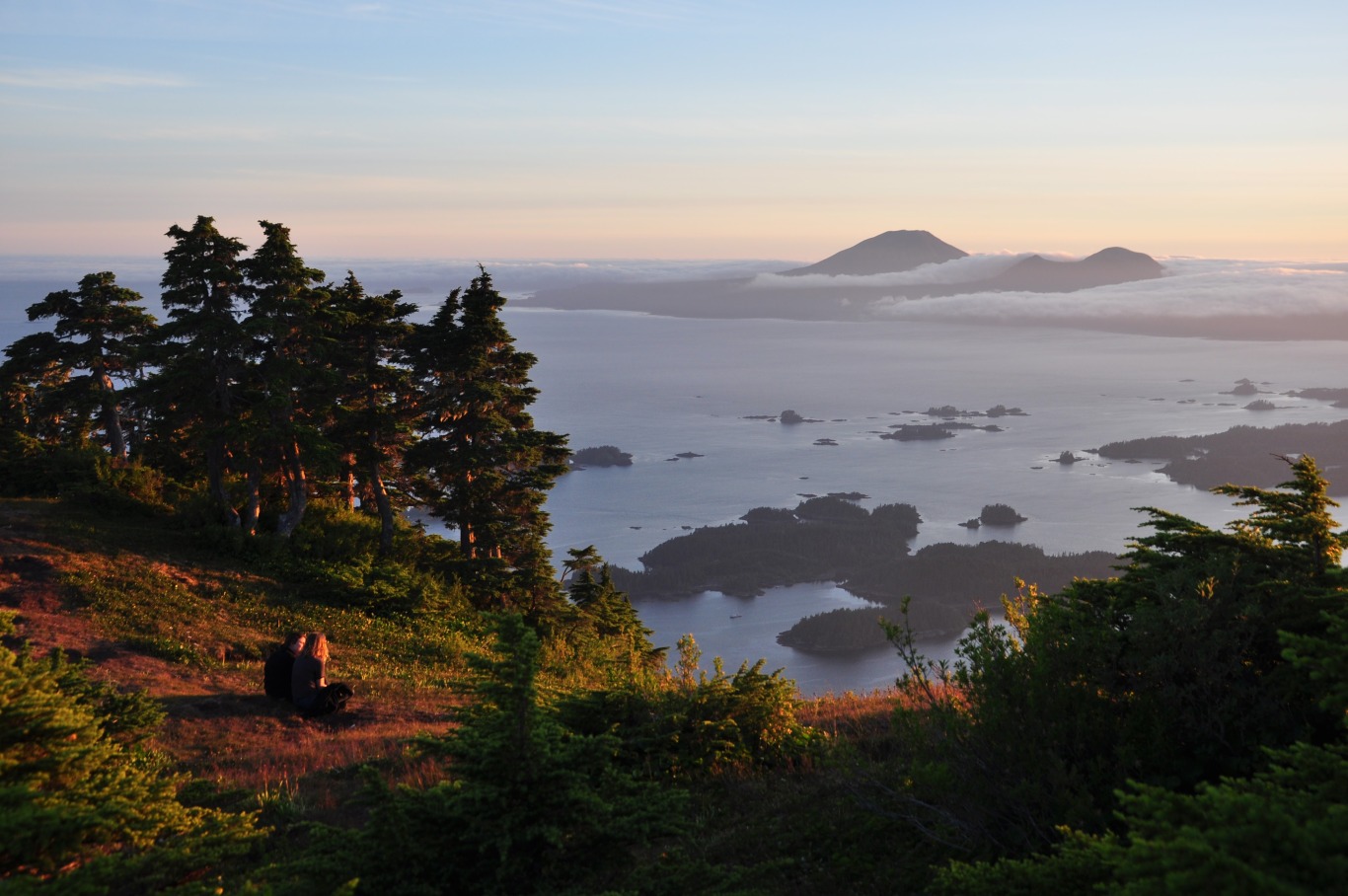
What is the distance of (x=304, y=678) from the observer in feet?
45.8

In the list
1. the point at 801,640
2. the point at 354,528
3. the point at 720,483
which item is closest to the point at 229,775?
the point at 354,528

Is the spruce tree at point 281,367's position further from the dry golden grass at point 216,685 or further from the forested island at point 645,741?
the dry golden grass at point 216,685

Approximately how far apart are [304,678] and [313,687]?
0.68 ft

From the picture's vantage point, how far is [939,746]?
7.44 metres

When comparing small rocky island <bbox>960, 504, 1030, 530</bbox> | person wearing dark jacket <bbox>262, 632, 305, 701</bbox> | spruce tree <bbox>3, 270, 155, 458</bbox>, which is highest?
spruce tree <bbox>3, 270, 155, 458</bbox>

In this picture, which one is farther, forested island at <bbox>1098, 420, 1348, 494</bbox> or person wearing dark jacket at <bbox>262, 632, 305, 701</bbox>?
forested island at <bbox>1098, 420, 1348, 494</bbox>

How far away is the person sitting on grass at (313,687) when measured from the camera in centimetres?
1376

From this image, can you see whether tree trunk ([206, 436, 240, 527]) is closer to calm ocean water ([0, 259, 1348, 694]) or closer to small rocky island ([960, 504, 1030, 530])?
calm ocean water ([0, 259, 1348, 694])

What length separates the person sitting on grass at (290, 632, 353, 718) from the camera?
13758 millimetres

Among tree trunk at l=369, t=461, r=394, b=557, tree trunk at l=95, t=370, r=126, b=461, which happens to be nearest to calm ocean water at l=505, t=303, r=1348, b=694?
tree trunk at l=369, t=461, r=394, b=557

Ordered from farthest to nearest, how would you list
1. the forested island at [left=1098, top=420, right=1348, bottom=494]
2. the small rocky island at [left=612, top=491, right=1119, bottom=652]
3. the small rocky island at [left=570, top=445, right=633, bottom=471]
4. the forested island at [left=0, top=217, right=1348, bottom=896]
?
1. the small rocky island at [left=570, top=445, right=633, bottom=471]
2. the forested island at [left=1098, top=420, right=1348, bottom=494]
3. the small rocky island at [left=612, top=491, right=1119, bottom=652]
4. the forested island at [left=0, top=217, right=1348, bottom=896]

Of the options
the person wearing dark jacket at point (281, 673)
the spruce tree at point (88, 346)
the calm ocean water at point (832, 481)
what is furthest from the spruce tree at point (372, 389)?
the calm ocean water at point (832, 481)

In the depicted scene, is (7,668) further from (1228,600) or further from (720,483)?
(720,483)

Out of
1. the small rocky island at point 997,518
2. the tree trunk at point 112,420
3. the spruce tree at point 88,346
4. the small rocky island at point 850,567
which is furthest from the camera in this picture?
the small rocky island at point 997,518
